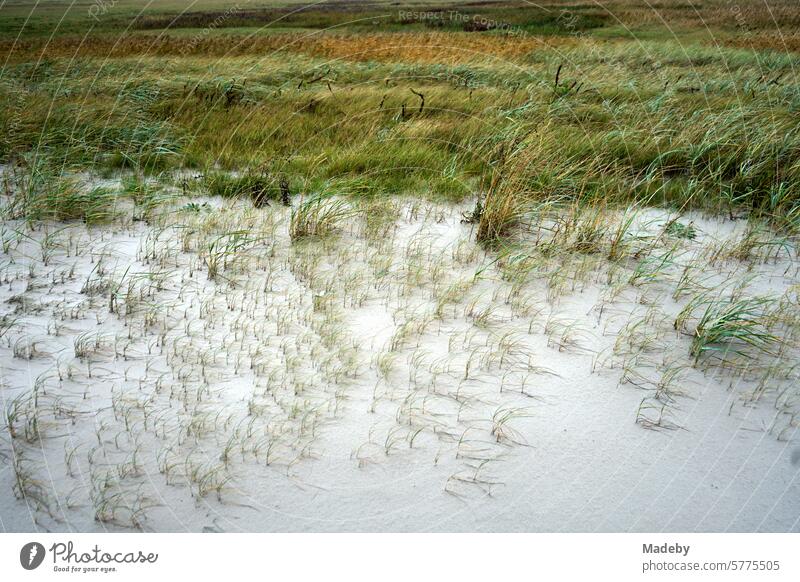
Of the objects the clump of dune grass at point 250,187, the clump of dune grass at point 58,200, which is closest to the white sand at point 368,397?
the clump of dune grass at point 58,200

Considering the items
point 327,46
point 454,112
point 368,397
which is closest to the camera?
point 368,397

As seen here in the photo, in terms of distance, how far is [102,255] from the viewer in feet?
14.7

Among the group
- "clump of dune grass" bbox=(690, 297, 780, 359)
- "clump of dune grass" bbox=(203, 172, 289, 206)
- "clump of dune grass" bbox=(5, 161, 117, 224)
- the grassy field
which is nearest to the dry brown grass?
the grassy field

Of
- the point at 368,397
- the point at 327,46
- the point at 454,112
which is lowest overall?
the point at 368,397

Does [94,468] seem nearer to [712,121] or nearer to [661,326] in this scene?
[661,326]

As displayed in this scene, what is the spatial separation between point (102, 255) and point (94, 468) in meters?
2.31

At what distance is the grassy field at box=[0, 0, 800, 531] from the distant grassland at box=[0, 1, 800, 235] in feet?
0.21

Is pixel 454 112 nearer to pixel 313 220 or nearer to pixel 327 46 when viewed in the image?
pixel 313 220

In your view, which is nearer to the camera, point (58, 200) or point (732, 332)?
point (732, 332)
